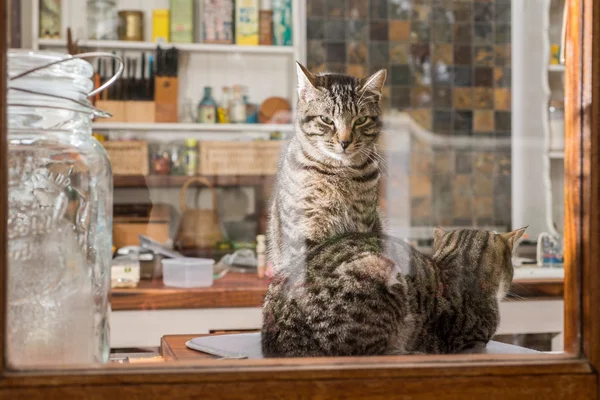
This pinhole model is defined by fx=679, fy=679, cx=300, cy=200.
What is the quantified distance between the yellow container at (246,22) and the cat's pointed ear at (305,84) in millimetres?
66

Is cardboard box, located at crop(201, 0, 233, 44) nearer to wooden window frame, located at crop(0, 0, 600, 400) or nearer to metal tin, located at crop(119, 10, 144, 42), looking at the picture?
metal tin, located at crop(119, 10, 144, 42)

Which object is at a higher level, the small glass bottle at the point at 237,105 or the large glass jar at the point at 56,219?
the small glass bottle at the point at 237,105

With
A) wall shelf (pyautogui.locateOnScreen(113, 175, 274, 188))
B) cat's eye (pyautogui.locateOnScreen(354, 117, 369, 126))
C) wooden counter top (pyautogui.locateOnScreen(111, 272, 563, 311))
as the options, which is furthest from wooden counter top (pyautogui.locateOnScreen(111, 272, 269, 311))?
cat's eye (pyautogui.locateOnScreen(354, 117, 369, 126))

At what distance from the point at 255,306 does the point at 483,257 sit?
257 millimetres

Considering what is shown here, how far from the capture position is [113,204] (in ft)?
2.41

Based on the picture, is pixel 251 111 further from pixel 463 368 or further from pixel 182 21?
pixel 463 368

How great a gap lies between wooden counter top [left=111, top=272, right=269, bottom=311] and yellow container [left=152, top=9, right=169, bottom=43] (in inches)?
10.8

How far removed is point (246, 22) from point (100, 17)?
0.57 feet

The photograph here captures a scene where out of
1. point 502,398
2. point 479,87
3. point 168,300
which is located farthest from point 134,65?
point 502,398

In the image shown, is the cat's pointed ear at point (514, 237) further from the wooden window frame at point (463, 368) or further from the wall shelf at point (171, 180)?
the wall shelf at point (171, 180)

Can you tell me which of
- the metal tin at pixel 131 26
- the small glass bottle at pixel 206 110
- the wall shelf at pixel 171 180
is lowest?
the wall shelf at pixel 171 180

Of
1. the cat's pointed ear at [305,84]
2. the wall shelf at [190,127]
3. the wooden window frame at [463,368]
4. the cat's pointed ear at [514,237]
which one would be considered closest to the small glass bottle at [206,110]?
the wall shelf at [190,127]

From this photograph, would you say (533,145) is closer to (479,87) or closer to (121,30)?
(479,87)

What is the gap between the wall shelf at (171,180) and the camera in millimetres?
733
